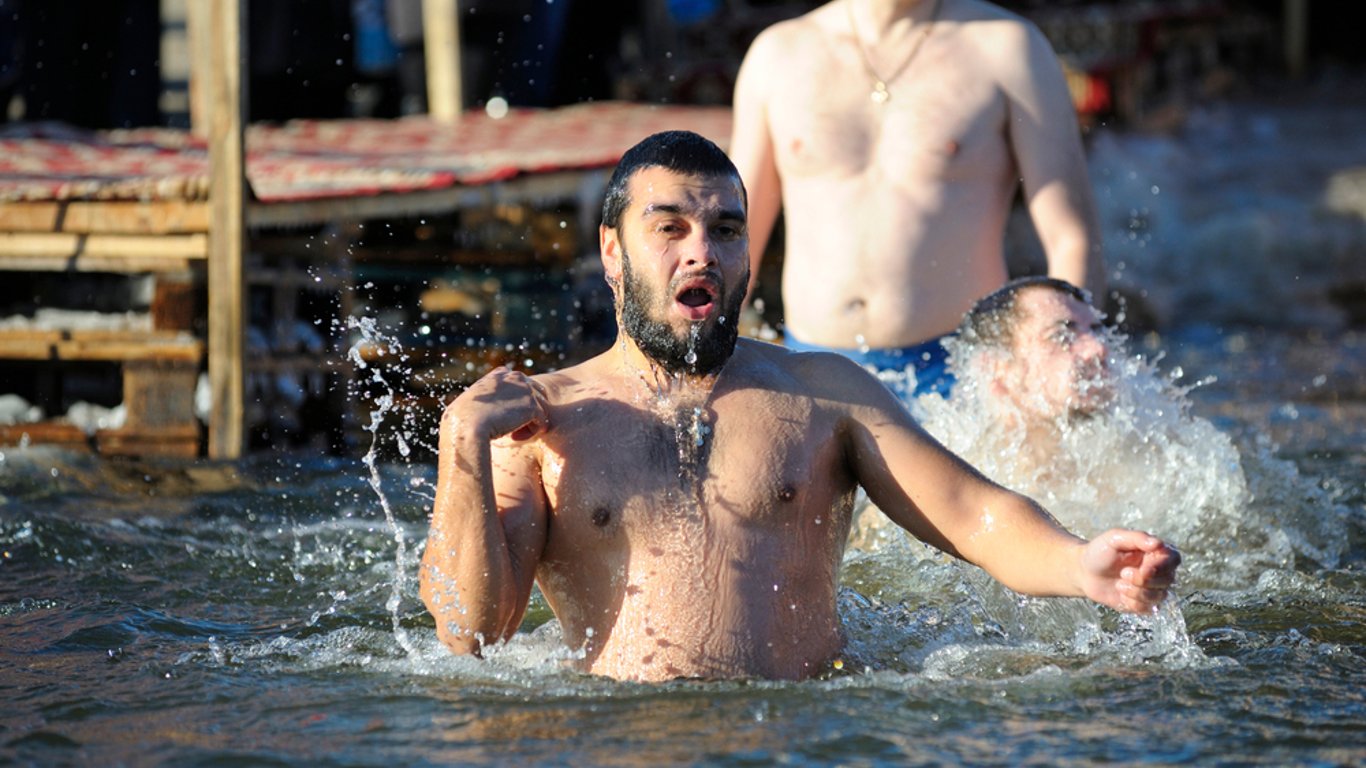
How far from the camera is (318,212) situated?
7242 mm

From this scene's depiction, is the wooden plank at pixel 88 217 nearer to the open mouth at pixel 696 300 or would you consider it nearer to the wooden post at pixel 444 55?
the open mouth at pixel 696 300

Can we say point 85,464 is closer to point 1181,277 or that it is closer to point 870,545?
point 870,545

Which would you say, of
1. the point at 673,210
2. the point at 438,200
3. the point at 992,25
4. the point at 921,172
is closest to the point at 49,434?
the point at 438,200

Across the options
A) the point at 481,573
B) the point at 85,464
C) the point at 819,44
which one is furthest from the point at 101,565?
the point at 819,44

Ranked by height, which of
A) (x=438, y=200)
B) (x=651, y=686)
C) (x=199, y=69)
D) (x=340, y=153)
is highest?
(x=199, y=69)

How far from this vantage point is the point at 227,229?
6.71 meters

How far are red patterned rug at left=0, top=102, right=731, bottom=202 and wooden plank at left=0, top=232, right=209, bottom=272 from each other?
152 millimetres

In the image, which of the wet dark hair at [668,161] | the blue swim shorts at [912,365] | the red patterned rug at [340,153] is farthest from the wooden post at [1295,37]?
the wet dark hair at [668,161]

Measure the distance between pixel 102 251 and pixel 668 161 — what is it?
3.84m

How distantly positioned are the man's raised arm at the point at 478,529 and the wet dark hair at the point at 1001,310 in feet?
6.04

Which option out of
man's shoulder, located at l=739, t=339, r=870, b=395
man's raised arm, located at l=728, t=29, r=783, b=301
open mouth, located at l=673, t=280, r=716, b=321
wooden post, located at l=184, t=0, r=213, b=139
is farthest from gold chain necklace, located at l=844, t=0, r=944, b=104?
wooden post, located at l=184, t=0, r=213, b=139

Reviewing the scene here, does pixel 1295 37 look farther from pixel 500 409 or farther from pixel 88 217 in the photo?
pixel 500 409

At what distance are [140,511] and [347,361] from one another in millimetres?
1694

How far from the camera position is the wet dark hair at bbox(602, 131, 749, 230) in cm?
371
